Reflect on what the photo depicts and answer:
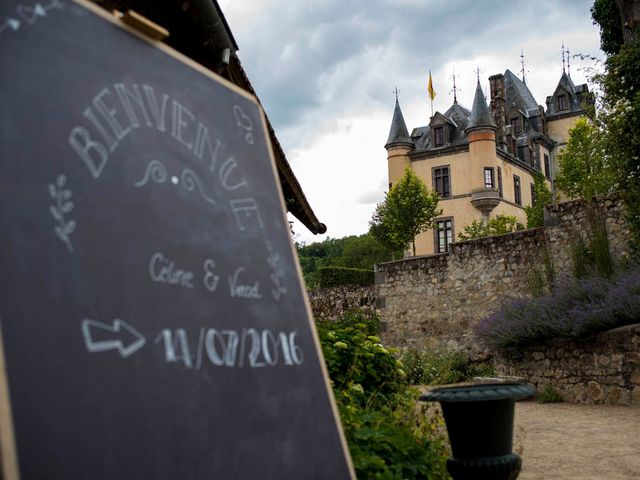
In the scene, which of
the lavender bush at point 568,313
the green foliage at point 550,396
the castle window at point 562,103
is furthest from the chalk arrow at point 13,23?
the castle window at point 562,103

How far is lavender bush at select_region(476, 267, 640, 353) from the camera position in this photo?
10211 mm

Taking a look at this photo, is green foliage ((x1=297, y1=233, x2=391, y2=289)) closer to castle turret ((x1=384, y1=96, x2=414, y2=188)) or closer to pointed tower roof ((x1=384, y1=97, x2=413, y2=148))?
castle turret ((x1=384, y1=96, x2=414, y2=188))

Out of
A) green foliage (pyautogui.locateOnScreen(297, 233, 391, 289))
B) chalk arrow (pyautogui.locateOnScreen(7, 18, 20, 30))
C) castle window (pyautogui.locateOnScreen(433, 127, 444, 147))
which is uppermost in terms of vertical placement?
castle window (pyautogui.locateOnScreen(433, 127, 444, 147))

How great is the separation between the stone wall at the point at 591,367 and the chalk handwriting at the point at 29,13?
9378 mm

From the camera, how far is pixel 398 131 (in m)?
37.0

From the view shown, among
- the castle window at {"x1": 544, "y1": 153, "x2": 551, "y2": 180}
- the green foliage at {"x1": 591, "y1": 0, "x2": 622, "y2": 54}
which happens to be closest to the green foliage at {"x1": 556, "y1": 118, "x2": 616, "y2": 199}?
the green foliage at {"x1": 591, "y1": 0, "x2": 622, "y2": 54}

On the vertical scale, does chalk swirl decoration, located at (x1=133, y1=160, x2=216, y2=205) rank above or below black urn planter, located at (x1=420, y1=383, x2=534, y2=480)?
above

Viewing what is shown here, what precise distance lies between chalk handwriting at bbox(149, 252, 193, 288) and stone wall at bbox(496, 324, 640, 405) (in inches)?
352

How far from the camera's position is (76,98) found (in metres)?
1.99

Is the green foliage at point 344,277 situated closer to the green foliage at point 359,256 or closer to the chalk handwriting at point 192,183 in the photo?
the green foliage at point 359,256

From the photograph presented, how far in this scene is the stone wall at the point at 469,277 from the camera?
1438 centimetres

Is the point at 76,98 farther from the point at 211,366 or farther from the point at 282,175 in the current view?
the point at 282,175

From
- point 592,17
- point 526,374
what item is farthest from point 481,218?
point 526,374

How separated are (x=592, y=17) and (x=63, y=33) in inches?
607
